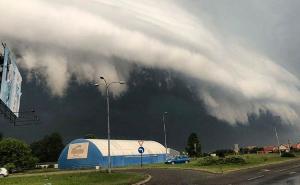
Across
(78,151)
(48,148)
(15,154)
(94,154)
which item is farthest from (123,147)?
(48,148)

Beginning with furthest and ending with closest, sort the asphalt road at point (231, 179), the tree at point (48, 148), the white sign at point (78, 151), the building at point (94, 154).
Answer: the tree at point (48, 148), the white sign at point (78, 151), the building at point (94, 154), the asphalt road at point (231, 179)

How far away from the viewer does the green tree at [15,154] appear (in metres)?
83.7

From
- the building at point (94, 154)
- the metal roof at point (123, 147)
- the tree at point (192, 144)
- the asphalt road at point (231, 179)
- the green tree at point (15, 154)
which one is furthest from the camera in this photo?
the tree at point (192, 144)

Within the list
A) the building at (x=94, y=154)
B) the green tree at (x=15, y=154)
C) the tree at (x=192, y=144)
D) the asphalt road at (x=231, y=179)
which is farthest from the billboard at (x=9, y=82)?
the tree at (x=192, y=144)

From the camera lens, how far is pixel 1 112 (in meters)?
45.5

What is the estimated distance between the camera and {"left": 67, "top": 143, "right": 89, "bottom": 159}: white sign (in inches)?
3199

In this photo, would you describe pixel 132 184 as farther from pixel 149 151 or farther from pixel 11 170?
pixel 149 151

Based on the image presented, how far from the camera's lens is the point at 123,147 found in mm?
90188

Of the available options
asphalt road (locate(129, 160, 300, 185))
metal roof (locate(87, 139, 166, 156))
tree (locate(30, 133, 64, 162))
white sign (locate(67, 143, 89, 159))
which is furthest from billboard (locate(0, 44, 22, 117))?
tree (locate(30, 133, 64, 162))

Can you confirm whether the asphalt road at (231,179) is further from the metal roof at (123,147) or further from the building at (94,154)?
the metal roof at (123,147)

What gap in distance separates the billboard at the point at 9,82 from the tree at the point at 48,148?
108249mm

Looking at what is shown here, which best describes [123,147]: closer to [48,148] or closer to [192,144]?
[192,144]

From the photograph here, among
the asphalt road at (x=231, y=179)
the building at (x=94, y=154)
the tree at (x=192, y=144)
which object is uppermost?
the tree at (x=192, y=144)

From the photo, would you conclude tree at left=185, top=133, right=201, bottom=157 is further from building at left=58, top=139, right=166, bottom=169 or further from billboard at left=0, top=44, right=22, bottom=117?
billboard at left=0, top=44, right=22, bottom=117
